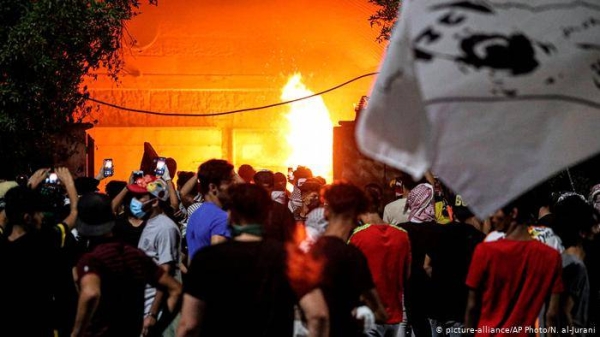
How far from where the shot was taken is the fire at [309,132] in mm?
26141

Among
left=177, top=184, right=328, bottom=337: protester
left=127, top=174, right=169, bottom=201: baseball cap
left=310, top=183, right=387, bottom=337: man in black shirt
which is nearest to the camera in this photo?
left=177, top=184, right=328, bottom=337: protester

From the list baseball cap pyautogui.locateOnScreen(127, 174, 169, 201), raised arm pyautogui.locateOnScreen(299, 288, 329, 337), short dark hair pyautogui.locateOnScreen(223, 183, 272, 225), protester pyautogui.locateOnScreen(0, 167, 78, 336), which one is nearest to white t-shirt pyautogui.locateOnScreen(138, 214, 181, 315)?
Answer: baseball cap pyautogui.locateOnScreen(127, 174, 169, 201)

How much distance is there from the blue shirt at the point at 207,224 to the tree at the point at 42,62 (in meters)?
6.61

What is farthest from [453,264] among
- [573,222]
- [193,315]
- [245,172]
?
[245,172]

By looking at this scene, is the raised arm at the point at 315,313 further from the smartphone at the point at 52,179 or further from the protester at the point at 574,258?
the smartphone at the point at 52,179

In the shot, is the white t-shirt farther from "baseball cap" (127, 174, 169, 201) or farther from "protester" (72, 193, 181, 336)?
"protester" (72, 193, 181, 336)

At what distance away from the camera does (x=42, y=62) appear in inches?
517

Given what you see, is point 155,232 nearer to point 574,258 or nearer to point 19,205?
point 19,205

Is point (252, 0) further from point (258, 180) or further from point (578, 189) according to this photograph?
point (258, 180)

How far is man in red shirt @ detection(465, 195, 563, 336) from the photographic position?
5855 mm

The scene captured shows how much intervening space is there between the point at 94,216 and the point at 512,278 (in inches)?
110

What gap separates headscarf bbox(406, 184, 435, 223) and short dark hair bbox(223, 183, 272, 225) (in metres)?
4.37

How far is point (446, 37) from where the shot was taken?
10.2ft

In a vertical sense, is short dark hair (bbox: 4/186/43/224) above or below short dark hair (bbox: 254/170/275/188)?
above
